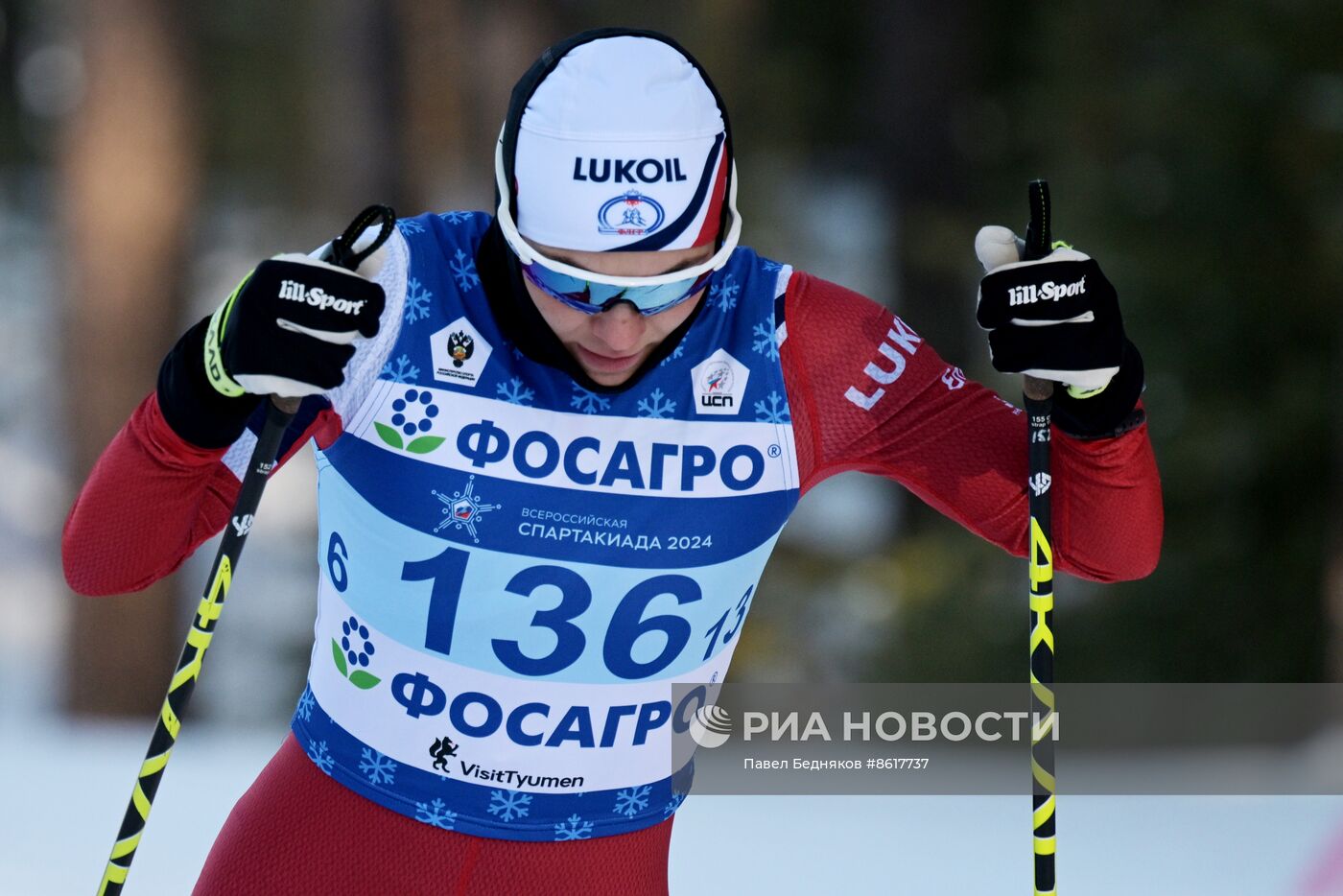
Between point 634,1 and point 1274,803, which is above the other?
point 634,1

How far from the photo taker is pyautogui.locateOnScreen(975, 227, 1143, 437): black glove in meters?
1.80

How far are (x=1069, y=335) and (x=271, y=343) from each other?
3.12 feet

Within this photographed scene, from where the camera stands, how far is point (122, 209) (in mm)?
7387

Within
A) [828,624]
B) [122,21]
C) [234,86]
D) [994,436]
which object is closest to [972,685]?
[828,624]

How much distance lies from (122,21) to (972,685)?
17.2ft

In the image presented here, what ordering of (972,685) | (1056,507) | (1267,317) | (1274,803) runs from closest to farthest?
(1056,507), (1274,803), (1267,317), (972,685)

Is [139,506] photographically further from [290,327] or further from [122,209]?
[122,209]

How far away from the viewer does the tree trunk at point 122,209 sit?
732cm

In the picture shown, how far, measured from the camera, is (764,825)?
338 cm

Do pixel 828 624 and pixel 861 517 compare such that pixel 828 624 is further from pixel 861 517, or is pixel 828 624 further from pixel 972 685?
pixel 861 517

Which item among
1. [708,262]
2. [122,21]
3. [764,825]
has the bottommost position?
[764,825]

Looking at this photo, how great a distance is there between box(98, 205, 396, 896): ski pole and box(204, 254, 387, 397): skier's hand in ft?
0.26

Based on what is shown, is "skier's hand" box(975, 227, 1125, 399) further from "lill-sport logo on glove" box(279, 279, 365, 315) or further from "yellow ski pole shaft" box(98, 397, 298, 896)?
"yellow ski pole shaft" box(98, 397, 298, 896)

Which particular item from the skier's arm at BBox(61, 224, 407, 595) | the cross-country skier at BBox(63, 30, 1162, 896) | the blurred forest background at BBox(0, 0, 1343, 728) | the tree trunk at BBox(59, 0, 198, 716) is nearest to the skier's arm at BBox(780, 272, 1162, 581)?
the cross-country skier at BBox(63, 30, 1162, 896)
